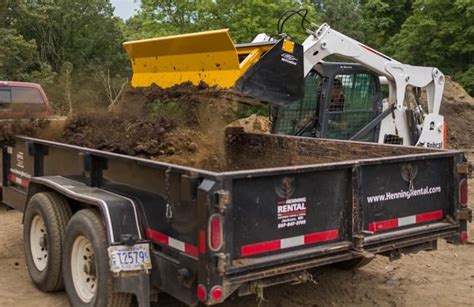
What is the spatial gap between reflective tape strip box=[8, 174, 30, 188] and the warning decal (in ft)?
9.54

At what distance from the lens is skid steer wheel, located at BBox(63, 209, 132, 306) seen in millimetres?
3957

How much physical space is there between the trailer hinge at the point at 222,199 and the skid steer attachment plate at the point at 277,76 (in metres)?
2.57

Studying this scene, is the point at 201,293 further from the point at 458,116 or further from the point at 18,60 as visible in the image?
the point at 18,60

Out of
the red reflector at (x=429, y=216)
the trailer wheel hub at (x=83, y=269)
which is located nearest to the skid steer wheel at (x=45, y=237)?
the trailer wheel hub at (x=83, y=269)

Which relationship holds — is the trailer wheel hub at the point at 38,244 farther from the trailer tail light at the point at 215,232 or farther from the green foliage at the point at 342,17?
the green foliage at the point at 342,17

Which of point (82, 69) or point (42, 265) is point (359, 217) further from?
point (82, 69)

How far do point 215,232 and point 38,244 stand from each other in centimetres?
251

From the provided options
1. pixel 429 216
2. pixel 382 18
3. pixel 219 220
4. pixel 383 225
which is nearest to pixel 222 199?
pixel 219 220

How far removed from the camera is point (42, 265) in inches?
204

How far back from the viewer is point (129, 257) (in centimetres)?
383

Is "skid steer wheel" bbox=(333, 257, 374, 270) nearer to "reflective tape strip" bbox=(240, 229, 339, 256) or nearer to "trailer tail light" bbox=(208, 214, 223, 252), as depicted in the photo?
"reflective tape strip" bbox=(240, 229, 339, 256)

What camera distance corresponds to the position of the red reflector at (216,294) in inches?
131

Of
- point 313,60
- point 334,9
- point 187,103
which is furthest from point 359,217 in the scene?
→ point 334,9

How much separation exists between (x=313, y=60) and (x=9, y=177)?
382 cm
